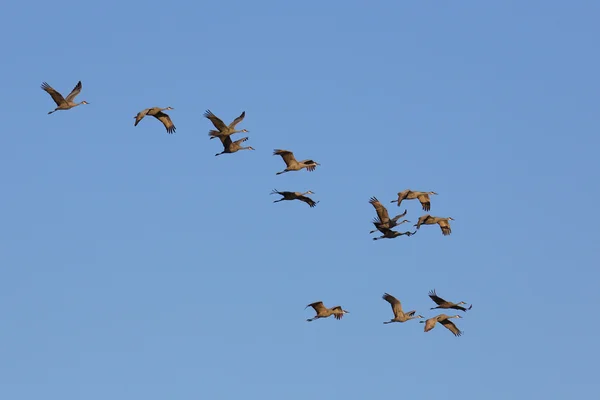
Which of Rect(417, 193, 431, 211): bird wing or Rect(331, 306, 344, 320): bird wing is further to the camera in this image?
Rect(417, 193, 431, 211): bird wing

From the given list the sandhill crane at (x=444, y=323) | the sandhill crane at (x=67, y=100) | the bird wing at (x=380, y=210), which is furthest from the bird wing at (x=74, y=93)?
the sandhill crane at (x=444, y=323)

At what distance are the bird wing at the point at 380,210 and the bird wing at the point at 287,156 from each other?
4144 mm

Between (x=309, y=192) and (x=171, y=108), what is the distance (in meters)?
7.51

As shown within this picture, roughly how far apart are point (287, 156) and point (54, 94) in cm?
1092

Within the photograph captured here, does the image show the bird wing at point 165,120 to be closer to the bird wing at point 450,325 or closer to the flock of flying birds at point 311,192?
the flock of flying birds at point 311,192

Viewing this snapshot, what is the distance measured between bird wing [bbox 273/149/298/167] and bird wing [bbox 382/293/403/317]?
744 cm

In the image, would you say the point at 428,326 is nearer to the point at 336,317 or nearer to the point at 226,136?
the point at 336,317

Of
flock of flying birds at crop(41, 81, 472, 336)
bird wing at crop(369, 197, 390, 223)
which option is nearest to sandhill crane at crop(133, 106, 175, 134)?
flock of flying birds at crop(41, 81, 472, 336)

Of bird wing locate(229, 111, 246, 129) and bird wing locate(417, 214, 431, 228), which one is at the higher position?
bird wing locate(229, 111, 246, 129)

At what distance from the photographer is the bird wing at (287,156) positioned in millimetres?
78062

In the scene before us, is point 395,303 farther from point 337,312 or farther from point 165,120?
point 165,120

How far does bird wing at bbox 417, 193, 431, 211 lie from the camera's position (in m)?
81.1

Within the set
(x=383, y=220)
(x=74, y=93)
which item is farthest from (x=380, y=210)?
(x=74, y=93)

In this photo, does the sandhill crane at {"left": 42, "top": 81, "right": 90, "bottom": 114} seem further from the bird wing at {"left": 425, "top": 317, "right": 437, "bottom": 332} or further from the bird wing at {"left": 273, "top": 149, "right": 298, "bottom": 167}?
the bird wing at {"left": 425, "top": 317, "right": 437, "bottom": 332}
